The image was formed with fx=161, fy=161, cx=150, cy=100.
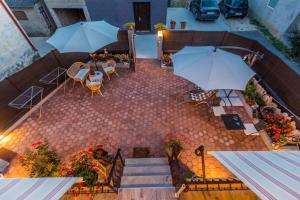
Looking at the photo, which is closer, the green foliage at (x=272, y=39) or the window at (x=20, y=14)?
the green foliage at (x=272, y=39)

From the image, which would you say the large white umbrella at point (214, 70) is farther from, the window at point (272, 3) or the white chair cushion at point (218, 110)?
→ the window at point (272, 3)

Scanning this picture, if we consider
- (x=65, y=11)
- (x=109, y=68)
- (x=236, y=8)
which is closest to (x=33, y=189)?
(x=109, y=68)

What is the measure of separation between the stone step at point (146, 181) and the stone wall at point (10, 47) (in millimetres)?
8799

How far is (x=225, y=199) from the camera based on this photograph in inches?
187

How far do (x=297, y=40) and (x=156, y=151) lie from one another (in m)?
11.0

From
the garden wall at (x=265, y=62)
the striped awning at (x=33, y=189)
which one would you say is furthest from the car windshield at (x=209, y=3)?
the striped awning at (x=33, y=189)

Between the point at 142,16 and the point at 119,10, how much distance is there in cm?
174

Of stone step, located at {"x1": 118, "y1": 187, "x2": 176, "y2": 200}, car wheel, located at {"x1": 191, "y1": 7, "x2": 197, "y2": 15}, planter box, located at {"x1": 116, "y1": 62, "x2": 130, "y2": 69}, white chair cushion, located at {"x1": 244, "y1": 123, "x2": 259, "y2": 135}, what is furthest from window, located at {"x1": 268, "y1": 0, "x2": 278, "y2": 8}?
stone step, located at {"x1": 118, "y1": 187, "x2": 176, "y2": 200}

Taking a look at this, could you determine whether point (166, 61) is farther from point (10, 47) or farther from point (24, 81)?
point (10, 47)

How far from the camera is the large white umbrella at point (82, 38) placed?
7.29 m

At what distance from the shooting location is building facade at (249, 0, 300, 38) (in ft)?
35.4

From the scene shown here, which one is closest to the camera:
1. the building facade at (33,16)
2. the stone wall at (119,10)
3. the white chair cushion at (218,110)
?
the white chair cushion at (218,110)

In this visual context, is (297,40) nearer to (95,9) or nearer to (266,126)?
(266,126)

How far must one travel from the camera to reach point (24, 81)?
722cm
